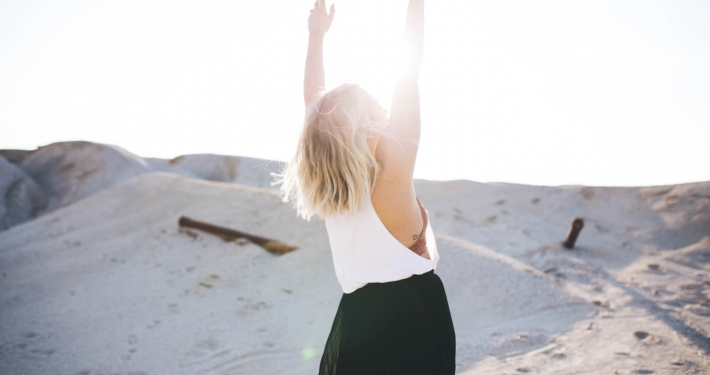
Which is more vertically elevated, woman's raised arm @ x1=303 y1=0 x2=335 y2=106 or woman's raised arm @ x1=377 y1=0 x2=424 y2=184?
woman's raised arm @ x1=303 y1=0 x2=335 y2=106

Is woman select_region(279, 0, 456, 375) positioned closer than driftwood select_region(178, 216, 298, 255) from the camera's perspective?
Yes

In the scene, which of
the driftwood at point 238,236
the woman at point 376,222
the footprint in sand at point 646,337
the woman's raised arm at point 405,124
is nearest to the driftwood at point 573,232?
the footprint in sand at point 646,337

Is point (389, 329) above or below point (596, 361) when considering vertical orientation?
above

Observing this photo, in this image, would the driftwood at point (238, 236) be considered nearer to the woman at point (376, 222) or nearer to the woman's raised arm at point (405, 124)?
the woman at point (376, 222)

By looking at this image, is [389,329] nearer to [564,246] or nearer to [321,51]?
[321,51]

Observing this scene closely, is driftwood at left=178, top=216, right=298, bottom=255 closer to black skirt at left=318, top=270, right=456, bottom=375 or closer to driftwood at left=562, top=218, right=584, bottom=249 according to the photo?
black skirt at left=318, top=270, right=456, bottom=375

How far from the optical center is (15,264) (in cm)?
632

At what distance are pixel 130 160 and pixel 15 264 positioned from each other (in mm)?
10322

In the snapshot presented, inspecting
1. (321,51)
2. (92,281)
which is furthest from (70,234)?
(321,51)

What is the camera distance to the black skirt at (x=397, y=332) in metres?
1.44

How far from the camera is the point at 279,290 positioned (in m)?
5.38

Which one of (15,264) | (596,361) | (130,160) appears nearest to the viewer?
(596,361)

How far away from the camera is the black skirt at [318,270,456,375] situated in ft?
4.73

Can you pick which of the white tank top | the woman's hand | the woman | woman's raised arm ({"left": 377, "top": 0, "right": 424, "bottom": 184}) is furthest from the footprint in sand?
the woman's hand
